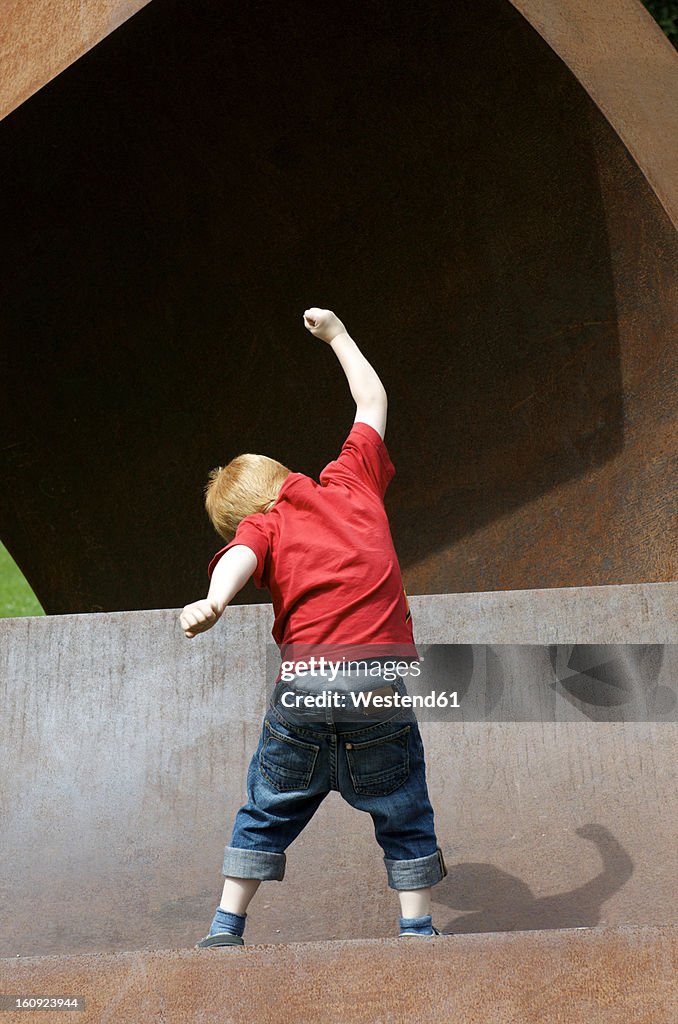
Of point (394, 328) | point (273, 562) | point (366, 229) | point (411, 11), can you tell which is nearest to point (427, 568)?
point (394, 328)

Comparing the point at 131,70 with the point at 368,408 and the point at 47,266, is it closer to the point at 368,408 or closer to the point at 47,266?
the point at 47,266

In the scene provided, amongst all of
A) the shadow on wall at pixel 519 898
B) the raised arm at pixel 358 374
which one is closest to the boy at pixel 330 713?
the raised arm at pixel 358 374

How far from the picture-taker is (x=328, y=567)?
2.01 m

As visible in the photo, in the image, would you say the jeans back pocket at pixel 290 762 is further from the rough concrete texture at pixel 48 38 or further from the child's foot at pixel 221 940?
the rough concrete texture at pixel 48 38

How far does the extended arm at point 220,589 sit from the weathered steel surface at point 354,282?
154 centimetres

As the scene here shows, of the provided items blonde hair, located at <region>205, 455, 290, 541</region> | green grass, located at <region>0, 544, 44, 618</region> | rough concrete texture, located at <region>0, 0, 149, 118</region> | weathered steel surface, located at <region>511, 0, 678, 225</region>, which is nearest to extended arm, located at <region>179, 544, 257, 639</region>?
blonde hair, located at <region>205, 455, 290, 541</region>

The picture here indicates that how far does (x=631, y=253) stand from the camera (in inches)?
125

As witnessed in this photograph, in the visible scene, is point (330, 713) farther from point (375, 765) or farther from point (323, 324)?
point (323, 324)

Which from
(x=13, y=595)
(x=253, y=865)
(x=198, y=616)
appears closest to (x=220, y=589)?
(x=198, y=616)

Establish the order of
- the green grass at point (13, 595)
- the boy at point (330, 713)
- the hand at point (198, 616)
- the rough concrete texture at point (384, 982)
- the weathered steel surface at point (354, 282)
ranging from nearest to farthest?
the rough concrete texture at point (384, 982) → the hand at point (198, 616) → the boy at point (330, 713) → the weathered steel surface at point (354, 282) → the green grass at point (13, 595)

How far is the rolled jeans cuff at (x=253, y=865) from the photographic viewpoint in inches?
78.4

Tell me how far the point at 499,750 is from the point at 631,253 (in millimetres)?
1430

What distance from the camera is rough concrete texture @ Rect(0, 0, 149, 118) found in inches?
106

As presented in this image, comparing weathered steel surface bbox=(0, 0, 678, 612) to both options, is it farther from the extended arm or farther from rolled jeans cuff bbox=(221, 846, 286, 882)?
rolled jeans cuff bbox=(221, 846, 286, 882)
